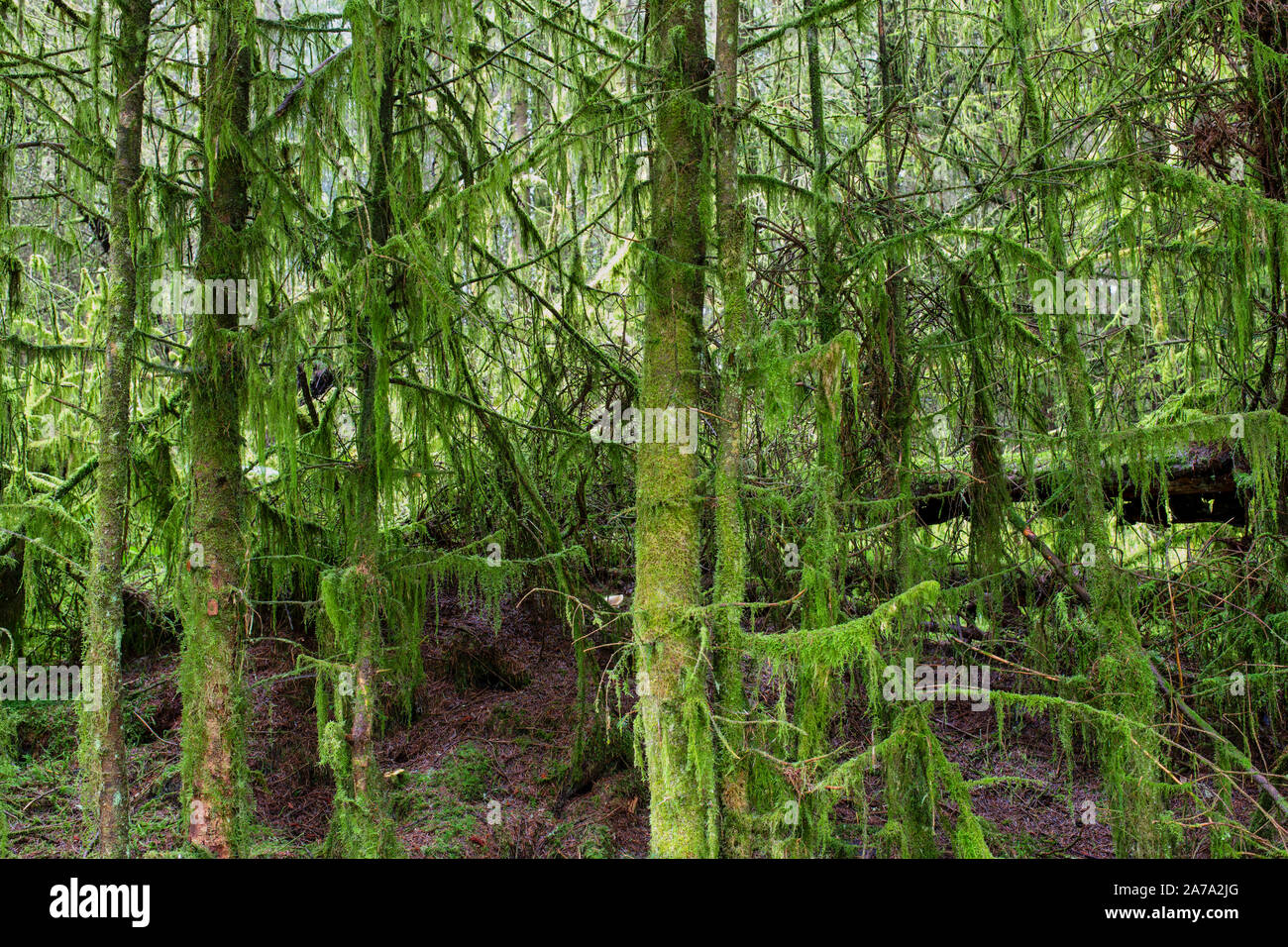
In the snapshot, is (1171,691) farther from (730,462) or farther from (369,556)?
(369,556)

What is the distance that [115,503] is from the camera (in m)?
4.57

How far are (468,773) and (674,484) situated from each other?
3.44m

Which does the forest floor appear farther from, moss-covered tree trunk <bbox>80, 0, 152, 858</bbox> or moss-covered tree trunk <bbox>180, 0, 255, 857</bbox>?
moss-covered tree trunk <bbox>80, 0, 152, 858</bbox>

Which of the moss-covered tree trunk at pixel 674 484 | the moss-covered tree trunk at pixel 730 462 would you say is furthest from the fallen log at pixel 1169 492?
the moss-covered tree trunk at pixel 674 484

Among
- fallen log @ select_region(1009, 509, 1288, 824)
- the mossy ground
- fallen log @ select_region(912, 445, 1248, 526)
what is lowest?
the mossy ground

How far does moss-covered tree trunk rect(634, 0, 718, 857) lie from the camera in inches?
170

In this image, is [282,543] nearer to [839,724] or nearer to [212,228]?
[212,228]

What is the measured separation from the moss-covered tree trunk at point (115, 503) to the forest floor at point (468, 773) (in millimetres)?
1185

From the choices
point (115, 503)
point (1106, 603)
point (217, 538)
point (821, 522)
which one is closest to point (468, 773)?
point (217, 538)

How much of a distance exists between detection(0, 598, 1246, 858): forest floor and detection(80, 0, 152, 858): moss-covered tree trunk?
1.19m

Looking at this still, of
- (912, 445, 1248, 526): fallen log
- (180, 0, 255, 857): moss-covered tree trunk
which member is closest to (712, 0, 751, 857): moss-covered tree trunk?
(912, 445, 1248, 526): fallen log

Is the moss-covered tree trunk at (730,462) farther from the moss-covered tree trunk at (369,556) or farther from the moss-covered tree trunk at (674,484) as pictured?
the moss-covered tree trunk at (369,556)

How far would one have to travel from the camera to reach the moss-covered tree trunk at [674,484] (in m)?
4.32
